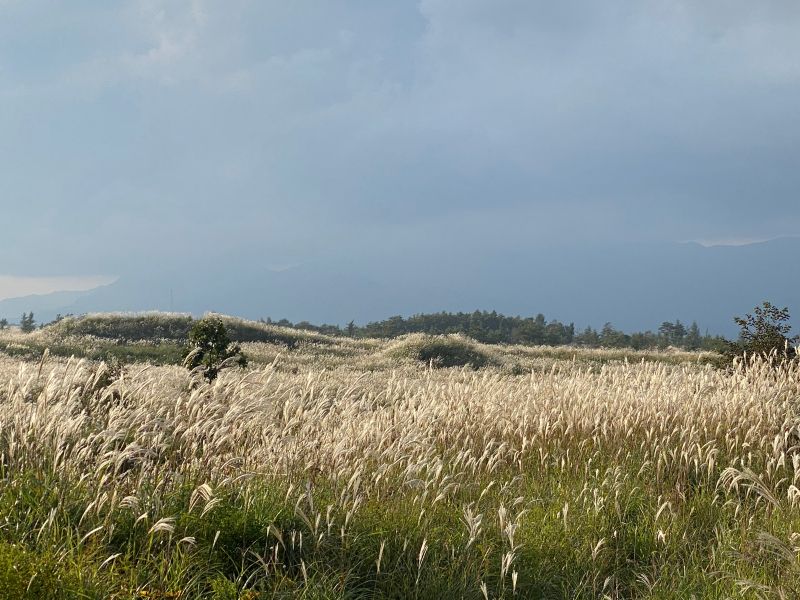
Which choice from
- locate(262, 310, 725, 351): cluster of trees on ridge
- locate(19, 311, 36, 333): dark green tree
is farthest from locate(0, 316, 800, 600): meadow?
locate(262, 310, 725, 351): cluster of trees on ridge

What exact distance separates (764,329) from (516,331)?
47166mm

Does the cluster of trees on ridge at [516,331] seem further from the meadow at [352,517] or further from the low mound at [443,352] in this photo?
the meadow at [352,517]

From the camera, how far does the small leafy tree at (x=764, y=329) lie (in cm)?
1442

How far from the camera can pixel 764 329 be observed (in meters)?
14.9

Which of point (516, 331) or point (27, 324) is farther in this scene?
point (516, 331)

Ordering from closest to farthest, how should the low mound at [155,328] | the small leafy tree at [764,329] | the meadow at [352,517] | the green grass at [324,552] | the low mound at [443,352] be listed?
1. the green grass at [324,552]
2. the meadow at [352,517]
3. the small leafy tree at [764,329]
4. the low mound at [443,352]
5. the low mound at [155,328]

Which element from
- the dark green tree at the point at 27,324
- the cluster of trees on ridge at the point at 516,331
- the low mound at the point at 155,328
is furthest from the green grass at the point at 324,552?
the cluster of trees on ridge at the point at 516,331

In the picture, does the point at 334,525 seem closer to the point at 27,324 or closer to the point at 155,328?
the point at 155,328

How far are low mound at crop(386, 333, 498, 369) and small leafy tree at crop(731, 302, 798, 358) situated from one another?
53.6ft

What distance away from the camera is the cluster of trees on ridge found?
56.3 meters

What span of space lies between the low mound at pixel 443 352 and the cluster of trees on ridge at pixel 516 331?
1986 centimetres

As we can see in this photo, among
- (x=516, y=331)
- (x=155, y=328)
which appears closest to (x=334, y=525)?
(x=155, y=328)

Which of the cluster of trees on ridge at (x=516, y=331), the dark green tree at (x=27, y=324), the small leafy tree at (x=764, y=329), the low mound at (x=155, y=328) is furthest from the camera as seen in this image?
the cluster of trees on ridge at (x=516, y=331)

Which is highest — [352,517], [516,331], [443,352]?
[516,331]
